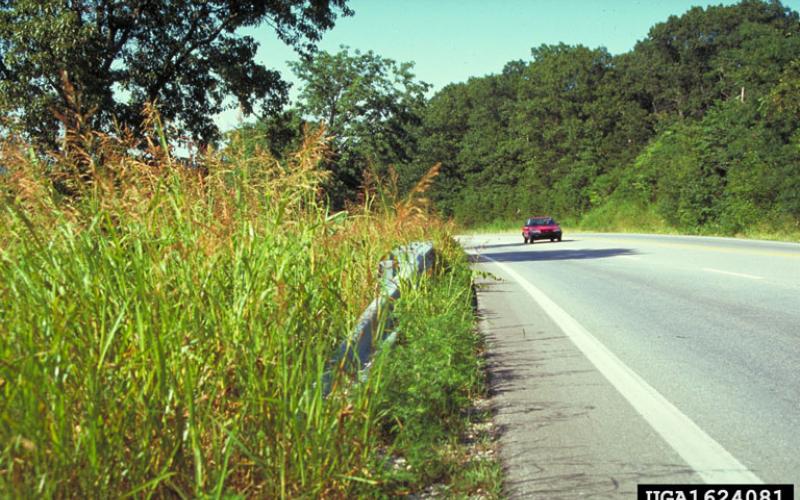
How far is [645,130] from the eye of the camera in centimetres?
7319

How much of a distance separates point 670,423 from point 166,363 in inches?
118

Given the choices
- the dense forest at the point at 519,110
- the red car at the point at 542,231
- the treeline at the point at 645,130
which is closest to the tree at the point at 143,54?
the dense forest at the point at 519,110

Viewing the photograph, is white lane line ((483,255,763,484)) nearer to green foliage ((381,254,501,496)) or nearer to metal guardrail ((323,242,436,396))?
green foliage ((381,254,501,496))

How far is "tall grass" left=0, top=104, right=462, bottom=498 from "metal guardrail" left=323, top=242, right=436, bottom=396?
127mm

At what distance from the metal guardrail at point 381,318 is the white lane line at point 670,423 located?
1630 millimetres

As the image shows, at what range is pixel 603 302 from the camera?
35.4ft

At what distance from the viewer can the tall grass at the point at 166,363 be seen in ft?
8.50

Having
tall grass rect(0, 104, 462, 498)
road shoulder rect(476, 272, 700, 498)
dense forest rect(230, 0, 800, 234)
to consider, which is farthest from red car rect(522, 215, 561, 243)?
tall grass rect(0, 104, 462, 498)

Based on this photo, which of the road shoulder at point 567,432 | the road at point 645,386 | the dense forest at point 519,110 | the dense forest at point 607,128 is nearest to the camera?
the road shoulder at point 567,432

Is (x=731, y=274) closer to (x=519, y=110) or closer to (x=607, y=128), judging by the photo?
(x=607, y=128)

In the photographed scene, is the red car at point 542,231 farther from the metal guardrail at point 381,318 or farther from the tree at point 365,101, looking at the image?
the metal guardrail at point 381,318

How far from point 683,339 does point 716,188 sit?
36.0m

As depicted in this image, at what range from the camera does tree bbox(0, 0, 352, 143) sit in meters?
17.0

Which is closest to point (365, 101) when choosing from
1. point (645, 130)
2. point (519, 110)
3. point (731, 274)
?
point (731, 274)
